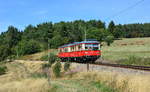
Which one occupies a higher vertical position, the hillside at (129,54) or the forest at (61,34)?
the forest at (61,34)

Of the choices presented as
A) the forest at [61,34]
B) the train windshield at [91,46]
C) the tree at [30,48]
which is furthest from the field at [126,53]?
the tree at [30,48]

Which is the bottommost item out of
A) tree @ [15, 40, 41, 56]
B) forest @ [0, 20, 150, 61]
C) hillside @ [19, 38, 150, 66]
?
hillside @ [19, 38, 150, 66]

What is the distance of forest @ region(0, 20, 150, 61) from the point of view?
100800mm

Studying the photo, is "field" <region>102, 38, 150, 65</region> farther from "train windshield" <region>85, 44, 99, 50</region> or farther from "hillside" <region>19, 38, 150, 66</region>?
"train windshield" <region>85, 44, 99, 50</region>

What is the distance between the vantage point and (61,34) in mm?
113562

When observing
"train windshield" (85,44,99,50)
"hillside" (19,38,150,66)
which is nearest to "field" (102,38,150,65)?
"hillside" (19,38,150,66)

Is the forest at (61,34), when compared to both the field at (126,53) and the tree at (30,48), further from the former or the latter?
the field at (126,53)

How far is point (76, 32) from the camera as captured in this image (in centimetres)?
10788

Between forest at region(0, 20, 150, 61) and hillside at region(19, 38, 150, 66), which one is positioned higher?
forest at region(0, 20, 150, 61)

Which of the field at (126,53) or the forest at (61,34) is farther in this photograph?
the forest at (61,34)

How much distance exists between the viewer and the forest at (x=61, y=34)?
331 ft

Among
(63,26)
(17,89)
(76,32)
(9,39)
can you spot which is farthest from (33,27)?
(17,89)

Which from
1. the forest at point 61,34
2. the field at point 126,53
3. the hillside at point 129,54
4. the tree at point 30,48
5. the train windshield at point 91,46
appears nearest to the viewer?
the train windshield at point 91,46

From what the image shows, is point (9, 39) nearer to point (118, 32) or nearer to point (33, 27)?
point (33, 27)
